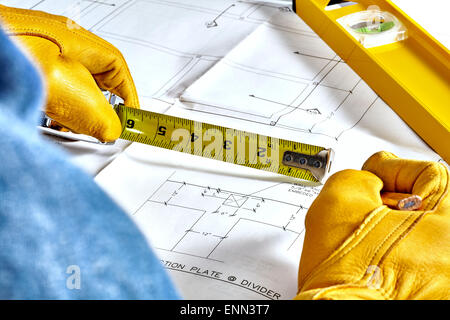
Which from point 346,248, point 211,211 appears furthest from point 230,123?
point 346,248

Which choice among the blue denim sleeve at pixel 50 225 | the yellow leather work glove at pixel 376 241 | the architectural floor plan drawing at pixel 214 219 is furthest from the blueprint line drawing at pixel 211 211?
the blue denim sleeve at pixel 50 225

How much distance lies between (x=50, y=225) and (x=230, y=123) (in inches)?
38.9

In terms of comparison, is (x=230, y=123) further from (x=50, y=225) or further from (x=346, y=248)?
(x=50, y=225)

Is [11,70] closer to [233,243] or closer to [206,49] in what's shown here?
[233,243]

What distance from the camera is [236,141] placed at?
4.09 ft

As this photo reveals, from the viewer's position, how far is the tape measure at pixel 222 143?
1.19 m

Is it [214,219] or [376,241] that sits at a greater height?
[376,241]

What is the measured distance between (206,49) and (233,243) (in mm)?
731

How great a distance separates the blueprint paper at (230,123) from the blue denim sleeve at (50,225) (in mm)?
578

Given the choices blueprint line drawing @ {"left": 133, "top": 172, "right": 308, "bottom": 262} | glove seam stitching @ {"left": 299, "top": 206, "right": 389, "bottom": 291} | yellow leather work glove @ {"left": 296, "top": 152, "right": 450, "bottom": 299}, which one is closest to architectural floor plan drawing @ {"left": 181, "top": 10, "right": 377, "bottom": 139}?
blueprint line drawing @ {"left": 133, "top": 172, "right": 308, "bottom": 262}

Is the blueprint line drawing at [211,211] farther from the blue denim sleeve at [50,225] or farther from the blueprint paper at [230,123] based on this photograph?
the blue denim sleeve at [50,225]

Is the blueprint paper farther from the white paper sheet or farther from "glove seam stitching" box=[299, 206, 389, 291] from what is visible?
"glove seam stitching" box=[299, 206, 389, 291]

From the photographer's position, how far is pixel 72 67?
114cm
